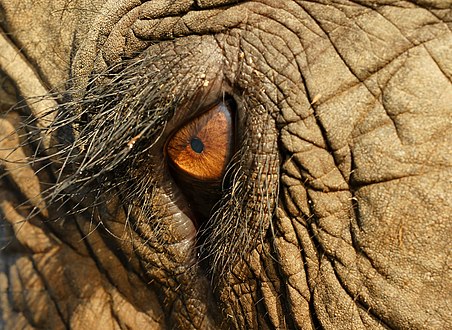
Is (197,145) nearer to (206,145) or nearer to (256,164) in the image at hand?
(206,145)

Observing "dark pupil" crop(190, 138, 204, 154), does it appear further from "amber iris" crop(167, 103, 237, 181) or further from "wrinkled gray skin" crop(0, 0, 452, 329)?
"wrinkled gray skin" crop(0, 0, 452, 329)

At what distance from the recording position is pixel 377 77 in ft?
7.53

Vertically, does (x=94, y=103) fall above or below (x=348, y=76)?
Answer: above

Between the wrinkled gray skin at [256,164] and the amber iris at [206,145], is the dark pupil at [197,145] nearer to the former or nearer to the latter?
the amber iris at [206,145]

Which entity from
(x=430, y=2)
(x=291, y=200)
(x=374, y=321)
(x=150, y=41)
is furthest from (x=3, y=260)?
(x=430, y=2)

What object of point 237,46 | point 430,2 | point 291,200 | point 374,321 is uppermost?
point 237,46

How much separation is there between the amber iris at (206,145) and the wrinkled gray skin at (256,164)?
56 mm

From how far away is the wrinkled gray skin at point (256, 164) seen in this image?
2225 millimetres

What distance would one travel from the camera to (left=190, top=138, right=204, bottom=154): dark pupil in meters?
2.59

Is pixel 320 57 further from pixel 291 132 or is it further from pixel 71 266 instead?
pixel 71 266

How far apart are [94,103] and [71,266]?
0.87m

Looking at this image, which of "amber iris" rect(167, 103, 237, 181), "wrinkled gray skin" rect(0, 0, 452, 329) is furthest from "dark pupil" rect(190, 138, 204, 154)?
"wrinkled gray skin" rect(0, 0, 452, 329)

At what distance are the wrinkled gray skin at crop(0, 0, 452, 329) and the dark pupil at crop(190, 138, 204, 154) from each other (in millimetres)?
108

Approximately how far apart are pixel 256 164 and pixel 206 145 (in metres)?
0.20
